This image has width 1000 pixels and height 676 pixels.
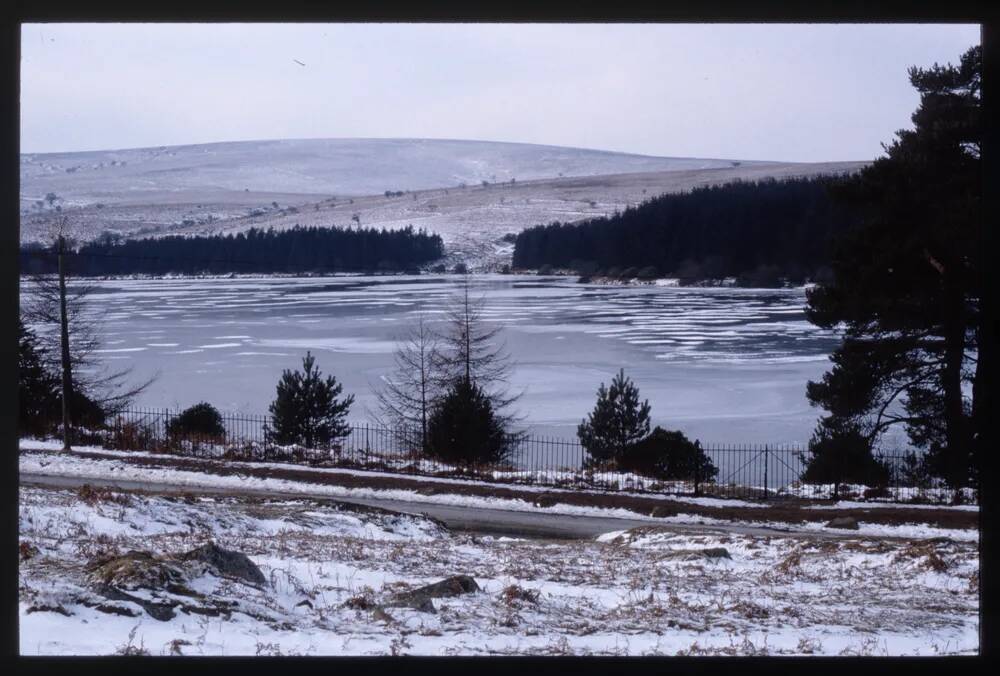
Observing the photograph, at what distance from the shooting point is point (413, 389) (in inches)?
1141

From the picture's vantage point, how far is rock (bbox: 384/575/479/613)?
5801mm

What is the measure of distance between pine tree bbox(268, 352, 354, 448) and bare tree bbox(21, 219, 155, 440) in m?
4.91

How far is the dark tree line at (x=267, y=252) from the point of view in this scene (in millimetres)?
26094

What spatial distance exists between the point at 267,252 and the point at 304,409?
20.8ft

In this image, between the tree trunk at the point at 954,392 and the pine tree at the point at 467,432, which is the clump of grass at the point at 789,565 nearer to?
the tree trunk at the point at 954,392

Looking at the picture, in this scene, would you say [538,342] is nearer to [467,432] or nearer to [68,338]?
[467,432]

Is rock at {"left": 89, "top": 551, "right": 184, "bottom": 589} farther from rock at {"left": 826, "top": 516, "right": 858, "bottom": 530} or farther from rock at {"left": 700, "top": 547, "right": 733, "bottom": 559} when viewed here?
rock at {"left": 826, "top": 516, "right": 858, "bottom": 530}

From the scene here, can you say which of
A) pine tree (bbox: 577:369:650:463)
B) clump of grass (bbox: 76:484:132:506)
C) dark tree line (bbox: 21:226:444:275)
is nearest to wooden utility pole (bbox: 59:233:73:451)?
dark tree line (bbox: 21:226:444:275)

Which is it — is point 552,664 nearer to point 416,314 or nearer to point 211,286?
point 211,286

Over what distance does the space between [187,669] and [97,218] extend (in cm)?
2626

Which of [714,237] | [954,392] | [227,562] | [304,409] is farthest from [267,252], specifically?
[227,562]

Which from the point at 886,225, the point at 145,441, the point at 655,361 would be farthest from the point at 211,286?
the point at 886,225

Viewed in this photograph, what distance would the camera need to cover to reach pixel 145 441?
25297 mm

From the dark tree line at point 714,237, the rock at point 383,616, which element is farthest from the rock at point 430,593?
the dark tree line at point 714,237
